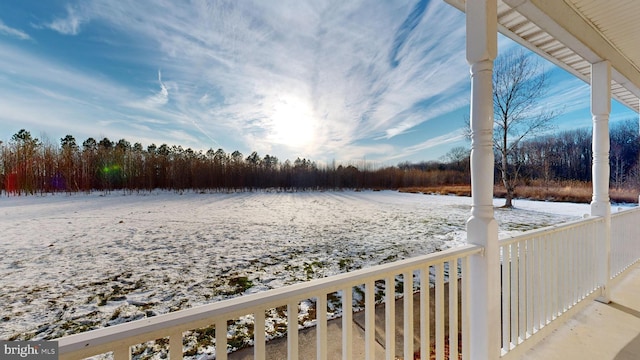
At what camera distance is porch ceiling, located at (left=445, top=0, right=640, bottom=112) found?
186 cm

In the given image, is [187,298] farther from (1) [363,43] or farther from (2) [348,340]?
(1) [363,43]

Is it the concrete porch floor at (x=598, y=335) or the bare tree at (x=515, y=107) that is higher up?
the bare tree at (x=515, y=107)

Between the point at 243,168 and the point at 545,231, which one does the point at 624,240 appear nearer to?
the point at 545,231

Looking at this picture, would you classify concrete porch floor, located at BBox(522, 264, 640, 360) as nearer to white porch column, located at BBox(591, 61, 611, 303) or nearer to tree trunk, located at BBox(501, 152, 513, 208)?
white porch column, located at BBox(591, 61, 611, 303)

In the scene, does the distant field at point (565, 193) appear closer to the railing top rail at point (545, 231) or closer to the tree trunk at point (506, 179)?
the tree trunk at point (506, 179)

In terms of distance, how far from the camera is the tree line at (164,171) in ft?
43.1

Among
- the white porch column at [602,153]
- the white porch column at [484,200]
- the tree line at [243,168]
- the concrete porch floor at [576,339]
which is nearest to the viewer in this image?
the white porch column at [484,200]

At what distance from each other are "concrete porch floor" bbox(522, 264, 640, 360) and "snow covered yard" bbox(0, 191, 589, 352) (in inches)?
84.6

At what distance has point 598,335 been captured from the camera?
1.98m

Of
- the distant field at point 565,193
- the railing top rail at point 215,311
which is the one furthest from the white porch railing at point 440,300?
the distant field at point 565,193

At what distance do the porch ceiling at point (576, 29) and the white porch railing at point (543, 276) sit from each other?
1614 millimetres

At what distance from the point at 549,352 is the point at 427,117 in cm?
899

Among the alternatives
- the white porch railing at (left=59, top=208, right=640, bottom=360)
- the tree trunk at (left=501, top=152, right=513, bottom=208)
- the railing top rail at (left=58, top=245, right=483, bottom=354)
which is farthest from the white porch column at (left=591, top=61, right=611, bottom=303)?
the tree trunk at (left=501, top=152, right=513, bottom=208)

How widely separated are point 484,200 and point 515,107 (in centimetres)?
1123
